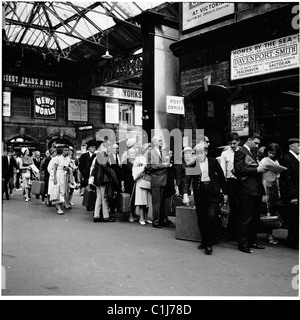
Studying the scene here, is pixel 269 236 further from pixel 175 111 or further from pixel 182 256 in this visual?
pixel 175 111

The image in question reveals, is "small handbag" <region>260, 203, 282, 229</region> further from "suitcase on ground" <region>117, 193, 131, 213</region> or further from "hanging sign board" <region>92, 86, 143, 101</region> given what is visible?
"hanging sign board" <region>92, 86, 143, 101</region>

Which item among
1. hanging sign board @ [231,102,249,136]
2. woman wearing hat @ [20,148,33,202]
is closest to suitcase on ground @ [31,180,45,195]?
woman wearing hat @ [20,148,33,202]

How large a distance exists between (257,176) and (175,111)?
599 centimetres

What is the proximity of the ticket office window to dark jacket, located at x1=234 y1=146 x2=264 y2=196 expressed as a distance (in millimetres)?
22862

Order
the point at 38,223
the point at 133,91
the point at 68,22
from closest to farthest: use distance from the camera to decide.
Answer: the point at 38,223
the point at 68,22
the point at 133,91

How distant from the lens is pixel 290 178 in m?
5.72

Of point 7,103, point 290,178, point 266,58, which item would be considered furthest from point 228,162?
point 7,103

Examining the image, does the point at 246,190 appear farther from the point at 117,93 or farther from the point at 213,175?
the point at 117,93

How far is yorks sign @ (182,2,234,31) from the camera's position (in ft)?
34.7

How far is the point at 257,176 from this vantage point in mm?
5676

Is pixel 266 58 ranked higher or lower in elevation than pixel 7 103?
lower

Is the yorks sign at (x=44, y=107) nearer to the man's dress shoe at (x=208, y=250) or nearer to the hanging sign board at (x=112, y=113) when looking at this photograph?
the hanging sign board at (x=112, y=113)

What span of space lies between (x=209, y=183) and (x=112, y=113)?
892 inches

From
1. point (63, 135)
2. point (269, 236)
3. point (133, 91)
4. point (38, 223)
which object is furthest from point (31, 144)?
point (269, 236)
